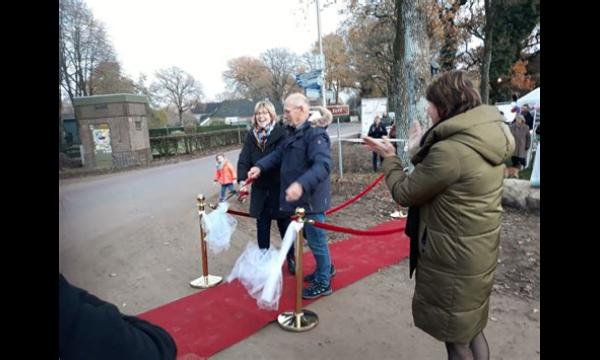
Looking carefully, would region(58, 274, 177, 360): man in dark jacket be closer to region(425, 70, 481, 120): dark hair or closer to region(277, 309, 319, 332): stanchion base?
region(425, 70, 481, 120): dark hair

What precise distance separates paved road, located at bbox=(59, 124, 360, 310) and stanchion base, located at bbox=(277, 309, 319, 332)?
4.47 ft

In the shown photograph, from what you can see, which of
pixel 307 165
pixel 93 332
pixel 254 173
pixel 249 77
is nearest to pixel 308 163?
pixel 307 165

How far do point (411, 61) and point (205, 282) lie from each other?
7.18 meters

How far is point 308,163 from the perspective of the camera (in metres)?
3.41

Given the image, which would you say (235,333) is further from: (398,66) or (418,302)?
(398,66)

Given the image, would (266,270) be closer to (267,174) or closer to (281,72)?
(267,174)

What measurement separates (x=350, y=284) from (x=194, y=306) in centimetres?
159

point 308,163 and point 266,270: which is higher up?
point 308,163

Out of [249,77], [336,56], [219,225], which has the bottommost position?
[219,225]

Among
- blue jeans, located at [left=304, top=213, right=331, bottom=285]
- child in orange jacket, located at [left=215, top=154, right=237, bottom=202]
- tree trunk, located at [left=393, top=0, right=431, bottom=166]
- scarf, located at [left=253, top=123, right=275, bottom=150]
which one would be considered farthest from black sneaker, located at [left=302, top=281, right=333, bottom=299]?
tree trunk, located at [left=393, top=0, right=431, bottom=166]

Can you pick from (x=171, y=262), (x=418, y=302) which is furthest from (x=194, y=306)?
(x=418, y=302)

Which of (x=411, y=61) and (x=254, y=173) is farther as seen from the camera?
(x=411, y=61)

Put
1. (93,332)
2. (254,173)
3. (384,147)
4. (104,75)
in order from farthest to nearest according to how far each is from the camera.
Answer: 1. (254,173)
2. (104,75)
3. (384,147)
4. (93,332)
